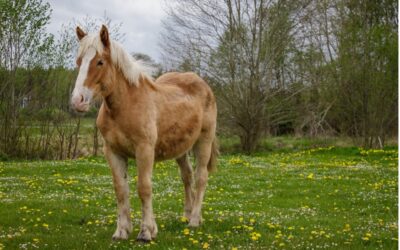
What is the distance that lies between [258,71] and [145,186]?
21694 mm

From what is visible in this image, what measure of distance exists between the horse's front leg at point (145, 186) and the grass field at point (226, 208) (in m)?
0.21

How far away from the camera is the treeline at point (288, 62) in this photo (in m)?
27.7

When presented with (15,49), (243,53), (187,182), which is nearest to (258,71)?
(243,53)

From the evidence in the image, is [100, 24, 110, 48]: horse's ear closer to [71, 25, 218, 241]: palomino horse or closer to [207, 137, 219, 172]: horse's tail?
[71, 25, 218, 241]: palomino horse

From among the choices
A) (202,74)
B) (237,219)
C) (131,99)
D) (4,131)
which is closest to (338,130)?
(202,74)

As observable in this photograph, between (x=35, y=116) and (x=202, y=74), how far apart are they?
365 inches

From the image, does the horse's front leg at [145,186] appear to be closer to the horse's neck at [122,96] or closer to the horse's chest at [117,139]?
the horse's chest at [117,139]

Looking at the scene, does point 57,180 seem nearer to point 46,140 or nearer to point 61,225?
point 61,225

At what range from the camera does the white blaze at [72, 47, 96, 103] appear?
6.35 metres

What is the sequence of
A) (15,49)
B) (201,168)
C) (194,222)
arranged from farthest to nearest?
(15,49), (201,168), (194,222)

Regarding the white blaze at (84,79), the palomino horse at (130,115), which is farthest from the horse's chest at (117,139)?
the white blaze at (84,79)

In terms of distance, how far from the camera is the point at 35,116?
984 inches

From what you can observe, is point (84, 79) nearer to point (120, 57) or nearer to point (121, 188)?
point (120, 57)

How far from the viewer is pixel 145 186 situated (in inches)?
284
